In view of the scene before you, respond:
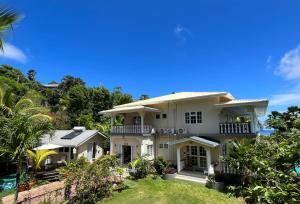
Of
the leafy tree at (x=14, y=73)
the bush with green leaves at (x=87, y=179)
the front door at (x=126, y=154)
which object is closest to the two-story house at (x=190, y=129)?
the front door at (x=126, y=154)

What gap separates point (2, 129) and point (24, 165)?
7.66 metres

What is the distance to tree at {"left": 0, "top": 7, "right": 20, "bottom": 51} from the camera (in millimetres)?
3321

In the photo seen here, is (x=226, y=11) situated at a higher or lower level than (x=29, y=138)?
higher

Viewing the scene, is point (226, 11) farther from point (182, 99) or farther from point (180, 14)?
point (182, 99)

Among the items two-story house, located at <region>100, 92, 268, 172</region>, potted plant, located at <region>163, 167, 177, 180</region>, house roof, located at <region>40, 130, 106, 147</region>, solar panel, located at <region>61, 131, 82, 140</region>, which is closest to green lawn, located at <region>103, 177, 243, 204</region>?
potted plant, located at <region>163, 167, 177, 180</region>

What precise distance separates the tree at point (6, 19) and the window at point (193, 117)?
17.0 m

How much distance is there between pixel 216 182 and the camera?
13398 millimetres

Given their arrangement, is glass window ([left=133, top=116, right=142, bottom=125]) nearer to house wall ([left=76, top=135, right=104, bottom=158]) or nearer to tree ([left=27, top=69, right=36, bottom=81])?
house wall ([left=76, top=135, right=104, bottom=158])

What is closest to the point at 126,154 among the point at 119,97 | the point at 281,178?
the point at 119,97

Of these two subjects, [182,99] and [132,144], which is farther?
[132,144]

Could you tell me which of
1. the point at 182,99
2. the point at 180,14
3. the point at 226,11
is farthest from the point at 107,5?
the point at 182,99

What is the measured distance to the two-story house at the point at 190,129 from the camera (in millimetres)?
15773

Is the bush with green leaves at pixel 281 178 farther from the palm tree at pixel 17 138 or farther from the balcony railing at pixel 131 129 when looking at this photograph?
the balcony railing at pixel 131 129

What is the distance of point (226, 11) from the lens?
14.0m
